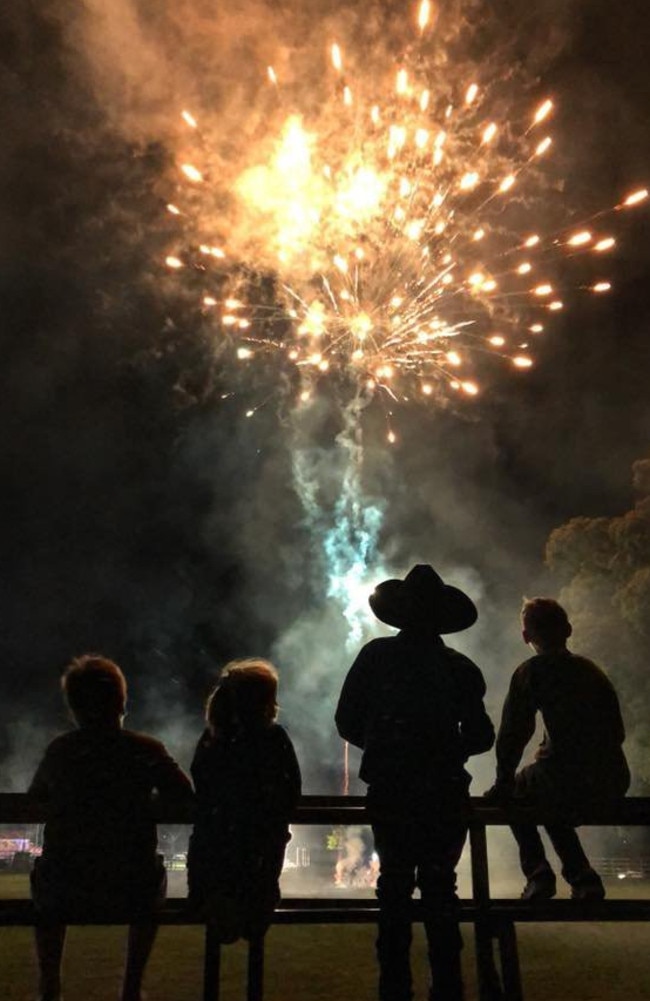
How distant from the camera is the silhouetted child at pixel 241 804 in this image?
11.9 feet

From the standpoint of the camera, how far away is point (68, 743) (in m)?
3.85

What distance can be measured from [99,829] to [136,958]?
0.62 meters

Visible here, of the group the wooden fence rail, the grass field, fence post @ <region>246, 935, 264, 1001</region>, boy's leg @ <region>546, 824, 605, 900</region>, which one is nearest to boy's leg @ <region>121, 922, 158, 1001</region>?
the wooden fence rail

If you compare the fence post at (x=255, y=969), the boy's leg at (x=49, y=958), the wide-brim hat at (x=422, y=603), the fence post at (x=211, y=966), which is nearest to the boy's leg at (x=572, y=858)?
the wide-brim hat at (x=422, y=603)

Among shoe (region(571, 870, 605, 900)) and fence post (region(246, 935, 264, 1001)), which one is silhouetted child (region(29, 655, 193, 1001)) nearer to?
fence post (region(246, 935, 264, 1001))

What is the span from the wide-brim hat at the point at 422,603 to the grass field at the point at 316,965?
352 centimetres

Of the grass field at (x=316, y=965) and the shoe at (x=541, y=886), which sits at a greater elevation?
the shoe at (x=541, y=886)

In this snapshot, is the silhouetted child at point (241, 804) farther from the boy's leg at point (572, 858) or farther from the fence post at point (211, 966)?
the boy's leg at point (572, 858)

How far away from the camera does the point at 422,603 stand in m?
4.37

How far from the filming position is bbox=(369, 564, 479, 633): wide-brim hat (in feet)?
14.3

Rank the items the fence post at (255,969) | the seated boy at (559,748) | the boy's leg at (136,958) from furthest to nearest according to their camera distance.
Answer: the seated boy at (559,748), the boy's leg at (136,958), the fence post at (255,969)

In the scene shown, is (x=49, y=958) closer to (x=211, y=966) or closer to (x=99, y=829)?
(x=99, y=829)

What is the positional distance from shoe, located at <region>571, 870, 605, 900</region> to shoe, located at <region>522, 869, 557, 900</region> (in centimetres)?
12

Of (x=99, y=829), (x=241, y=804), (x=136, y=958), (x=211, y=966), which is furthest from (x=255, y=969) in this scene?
(x=99, y=829)
